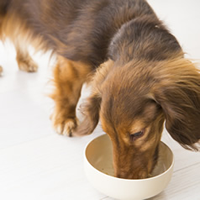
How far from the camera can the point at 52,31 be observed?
206 centimetres

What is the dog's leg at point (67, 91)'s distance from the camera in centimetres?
189

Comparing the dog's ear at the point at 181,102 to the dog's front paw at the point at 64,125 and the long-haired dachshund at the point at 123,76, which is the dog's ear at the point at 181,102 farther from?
the dog's front paw at the point at 64,125

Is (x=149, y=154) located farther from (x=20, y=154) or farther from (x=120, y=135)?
(x=20, y=154)

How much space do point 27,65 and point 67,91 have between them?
690 mm

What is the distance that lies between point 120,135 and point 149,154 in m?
0.17

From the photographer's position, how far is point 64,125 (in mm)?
1939

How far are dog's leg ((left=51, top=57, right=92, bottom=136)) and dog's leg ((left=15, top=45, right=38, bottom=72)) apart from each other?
59 cm

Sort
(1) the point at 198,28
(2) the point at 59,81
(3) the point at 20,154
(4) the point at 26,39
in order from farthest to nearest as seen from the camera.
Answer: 1. (1) the point at 198,28
2. (4) the point at 26,39
3. (2) the point at 59,81
4. (3) the point at 20,154

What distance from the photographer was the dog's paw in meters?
2.57

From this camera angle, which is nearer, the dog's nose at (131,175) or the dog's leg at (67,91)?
the dog's nose at (131,175)

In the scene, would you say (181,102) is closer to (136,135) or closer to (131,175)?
(136,135)

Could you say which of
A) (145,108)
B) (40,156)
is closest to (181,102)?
(145,108)

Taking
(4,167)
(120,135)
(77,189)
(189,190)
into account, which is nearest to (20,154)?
(4,167)

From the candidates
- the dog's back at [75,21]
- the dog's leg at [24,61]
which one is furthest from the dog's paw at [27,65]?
the dog's back at [75,21]
